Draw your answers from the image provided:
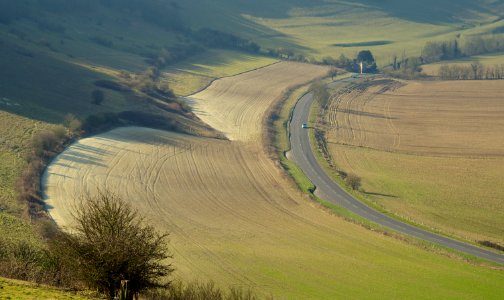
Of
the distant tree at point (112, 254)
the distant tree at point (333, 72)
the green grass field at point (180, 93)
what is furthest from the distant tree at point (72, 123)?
the distant tree at point (333, 72)

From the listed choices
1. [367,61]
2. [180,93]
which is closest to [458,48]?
[367,61]

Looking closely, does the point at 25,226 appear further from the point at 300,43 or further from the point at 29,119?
the point at 300,43

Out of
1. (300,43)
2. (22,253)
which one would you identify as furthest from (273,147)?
(300,43)

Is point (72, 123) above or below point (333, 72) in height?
below

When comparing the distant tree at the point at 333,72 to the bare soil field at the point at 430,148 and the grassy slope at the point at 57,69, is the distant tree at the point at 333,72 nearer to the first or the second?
the bare soil field at the point at 430,148

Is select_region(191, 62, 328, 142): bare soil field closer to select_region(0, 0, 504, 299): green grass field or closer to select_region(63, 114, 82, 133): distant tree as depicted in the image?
select_region(0, 0, 504, 299): green grass field

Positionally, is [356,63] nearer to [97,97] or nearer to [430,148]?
[430,148]
